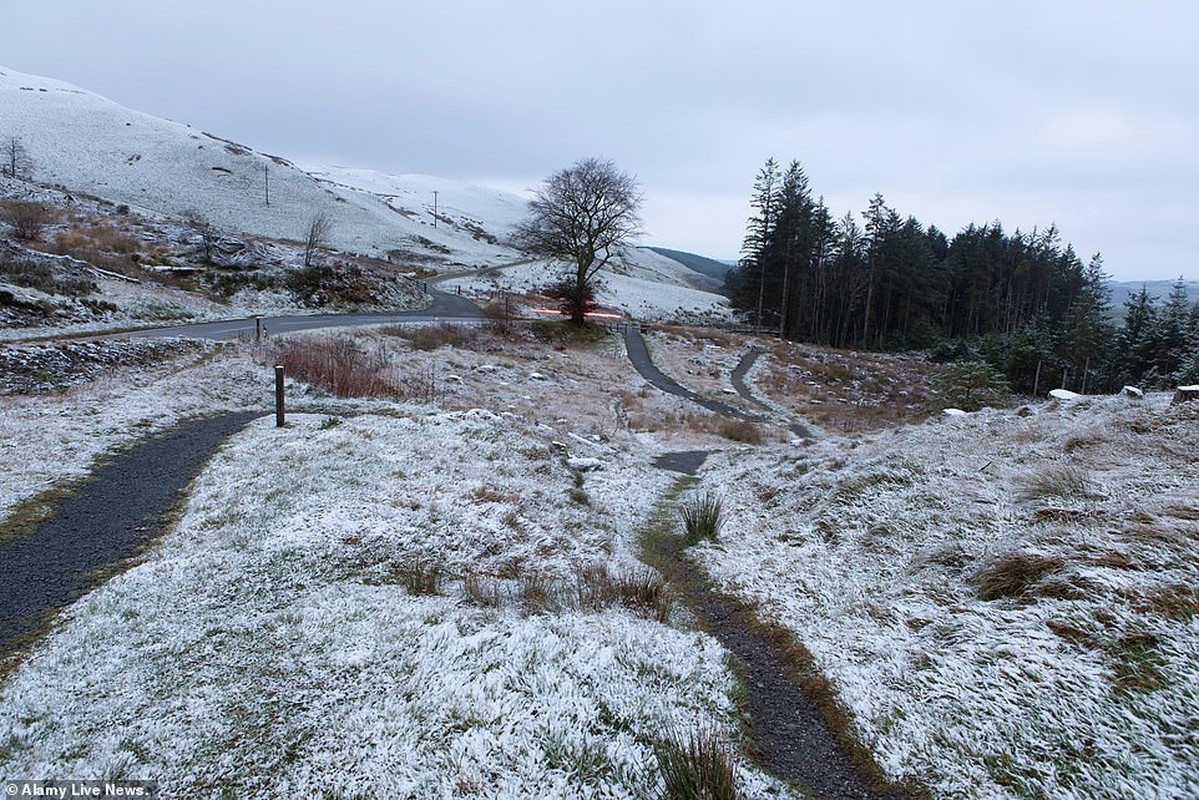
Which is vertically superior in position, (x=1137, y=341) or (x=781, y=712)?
(x=1137, y=341)

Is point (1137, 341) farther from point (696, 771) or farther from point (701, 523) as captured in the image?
point (696, 771)

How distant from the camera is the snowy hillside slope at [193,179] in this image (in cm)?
6788

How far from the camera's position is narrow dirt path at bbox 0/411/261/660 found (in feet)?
18.6

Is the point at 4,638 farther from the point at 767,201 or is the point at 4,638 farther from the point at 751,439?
→ the point at 767,201

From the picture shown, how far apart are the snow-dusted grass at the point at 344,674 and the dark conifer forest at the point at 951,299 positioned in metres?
51.7

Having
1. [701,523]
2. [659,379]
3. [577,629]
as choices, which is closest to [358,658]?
[577,629]

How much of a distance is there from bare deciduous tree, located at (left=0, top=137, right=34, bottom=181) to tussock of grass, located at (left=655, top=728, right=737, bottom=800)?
86.7 m

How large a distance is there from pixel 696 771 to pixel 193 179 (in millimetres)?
96792

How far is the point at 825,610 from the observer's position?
22.7 ft

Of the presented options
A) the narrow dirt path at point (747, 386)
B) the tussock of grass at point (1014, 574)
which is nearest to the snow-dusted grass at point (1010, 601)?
the tussock of grass at point (1014, 574)

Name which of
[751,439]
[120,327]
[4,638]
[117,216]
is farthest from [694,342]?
[117,216]

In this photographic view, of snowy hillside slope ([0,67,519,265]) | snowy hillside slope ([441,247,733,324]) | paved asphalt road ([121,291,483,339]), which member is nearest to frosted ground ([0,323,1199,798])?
paved asphalt road ([121,291,483,339])

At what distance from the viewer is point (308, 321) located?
1197 inches

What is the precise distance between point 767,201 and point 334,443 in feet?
193
